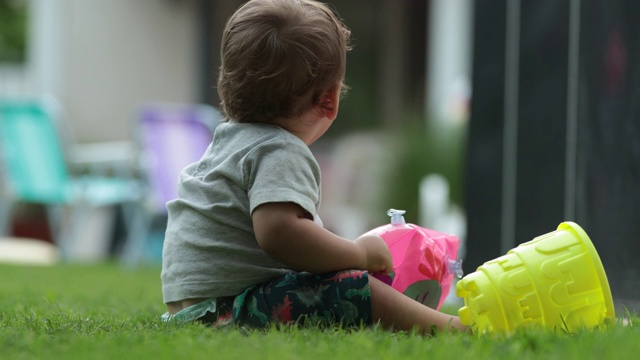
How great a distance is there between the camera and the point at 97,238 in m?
11.1

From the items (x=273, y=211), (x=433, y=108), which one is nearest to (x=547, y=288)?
(x=273, y=211)

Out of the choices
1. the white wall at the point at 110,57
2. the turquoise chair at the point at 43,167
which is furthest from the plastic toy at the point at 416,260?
the white wall at the point at 110,57

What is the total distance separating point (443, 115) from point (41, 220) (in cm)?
531

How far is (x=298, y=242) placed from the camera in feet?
8.62

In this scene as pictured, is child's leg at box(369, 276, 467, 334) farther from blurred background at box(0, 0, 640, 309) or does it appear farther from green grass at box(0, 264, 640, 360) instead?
blurred background at box(0, 0, 640, 309)

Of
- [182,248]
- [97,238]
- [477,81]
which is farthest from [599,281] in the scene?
[97,238]

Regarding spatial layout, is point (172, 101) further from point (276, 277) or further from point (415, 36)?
point (276, 277)

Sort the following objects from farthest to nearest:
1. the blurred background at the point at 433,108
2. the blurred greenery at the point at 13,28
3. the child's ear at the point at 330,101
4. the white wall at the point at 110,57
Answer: the blurred greenery at the point at 13,28, the white wall at the point at 110,57, the blurred background at the point at 433,108, the child's ear at the point at 330,101

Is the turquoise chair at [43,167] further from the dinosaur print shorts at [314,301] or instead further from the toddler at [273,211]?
the dinosaur print shorts at [314,301]

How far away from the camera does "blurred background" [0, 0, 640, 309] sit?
3.84 meters

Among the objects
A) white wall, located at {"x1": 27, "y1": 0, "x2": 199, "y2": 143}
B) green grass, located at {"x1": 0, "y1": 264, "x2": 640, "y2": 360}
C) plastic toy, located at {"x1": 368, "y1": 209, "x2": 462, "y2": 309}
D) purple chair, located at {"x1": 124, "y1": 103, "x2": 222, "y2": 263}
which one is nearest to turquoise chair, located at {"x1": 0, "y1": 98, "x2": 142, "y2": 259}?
purple chair, located at {"x1": 124, "y1": 103, "x2": 222, "y2": 263}

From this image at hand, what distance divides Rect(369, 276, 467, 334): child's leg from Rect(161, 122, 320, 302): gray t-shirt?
246 mm

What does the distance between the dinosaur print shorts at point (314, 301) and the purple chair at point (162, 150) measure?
21.0 ft

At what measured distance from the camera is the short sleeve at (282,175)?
103 inches
